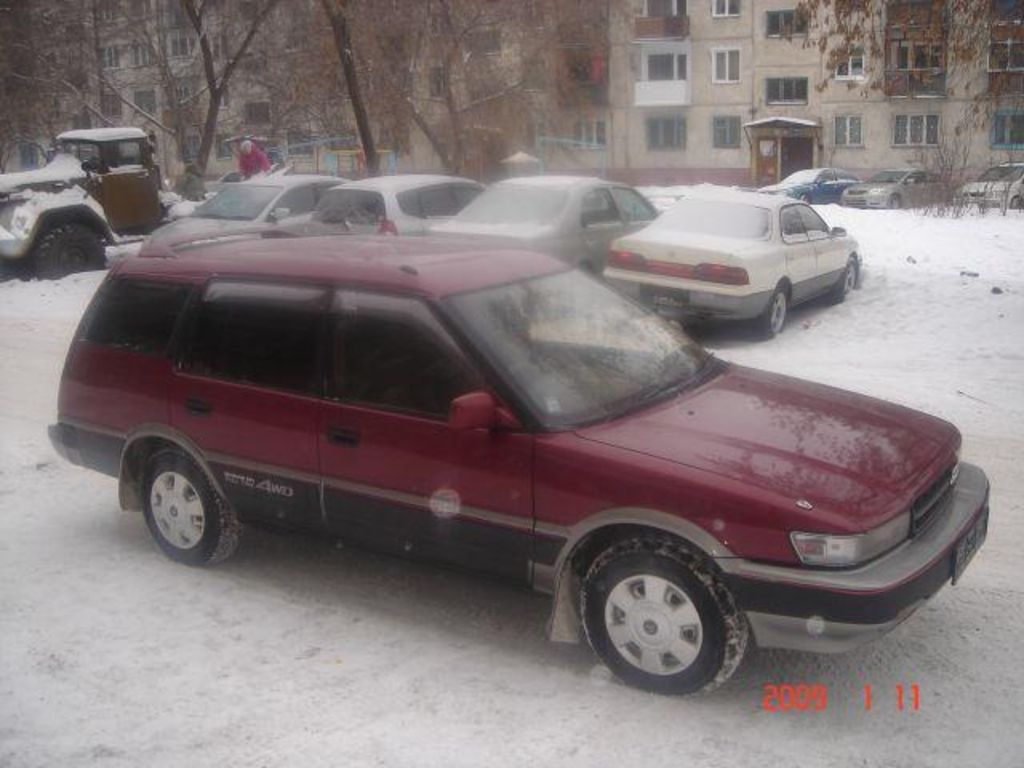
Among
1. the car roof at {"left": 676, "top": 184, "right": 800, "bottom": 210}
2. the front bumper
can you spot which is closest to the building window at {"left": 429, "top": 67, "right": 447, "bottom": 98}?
the car roof at {"left": 676, "top": 184, "right": 800, "bottom": 210}

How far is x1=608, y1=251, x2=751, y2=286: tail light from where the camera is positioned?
10.6 meters

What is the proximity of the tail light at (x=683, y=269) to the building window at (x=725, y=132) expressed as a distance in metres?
39.5

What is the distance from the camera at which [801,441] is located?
440 cm

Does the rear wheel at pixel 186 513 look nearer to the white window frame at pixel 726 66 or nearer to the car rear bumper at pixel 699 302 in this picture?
the car rear bumper at pixel 699 302

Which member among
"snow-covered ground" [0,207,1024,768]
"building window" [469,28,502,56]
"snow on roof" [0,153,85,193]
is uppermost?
"building window" [469,28,502,56]

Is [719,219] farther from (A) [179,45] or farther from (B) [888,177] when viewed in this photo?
(A) [179,45]

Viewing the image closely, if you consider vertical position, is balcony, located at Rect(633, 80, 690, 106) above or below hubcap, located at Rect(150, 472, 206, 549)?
above

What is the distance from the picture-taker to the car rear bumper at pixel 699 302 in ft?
35.0

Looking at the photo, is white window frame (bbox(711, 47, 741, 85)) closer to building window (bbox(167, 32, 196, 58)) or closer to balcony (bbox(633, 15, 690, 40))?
balcony (bbox(633, 15, 690, 40))

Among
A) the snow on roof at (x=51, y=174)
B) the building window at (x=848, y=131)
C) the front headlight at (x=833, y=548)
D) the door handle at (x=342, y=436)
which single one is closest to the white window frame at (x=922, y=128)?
the building window at (x=848, y=131)

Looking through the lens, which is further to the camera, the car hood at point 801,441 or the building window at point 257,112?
the building window at point 257,112

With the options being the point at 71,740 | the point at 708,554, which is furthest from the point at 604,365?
the point at 71,740

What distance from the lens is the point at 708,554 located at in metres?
4.03

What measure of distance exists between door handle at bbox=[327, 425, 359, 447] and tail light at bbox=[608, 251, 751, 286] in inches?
255
